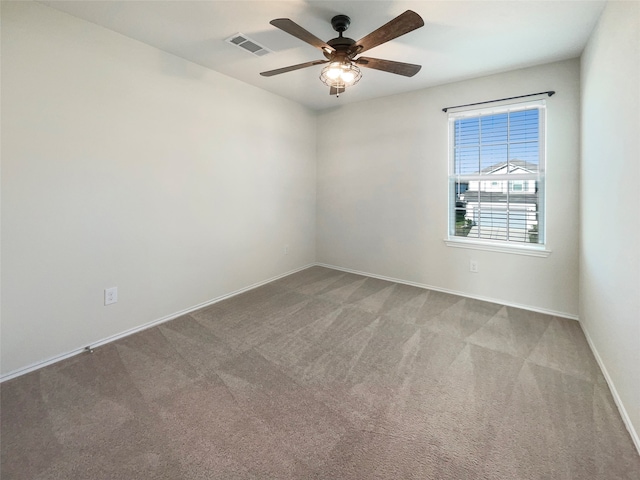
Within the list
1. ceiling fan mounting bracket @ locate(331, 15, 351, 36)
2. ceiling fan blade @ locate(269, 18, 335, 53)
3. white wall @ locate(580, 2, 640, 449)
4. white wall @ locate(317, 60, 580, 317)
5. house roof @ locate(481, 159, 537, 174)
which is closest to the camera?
white wall @ locate(580, 2, 640, 449)

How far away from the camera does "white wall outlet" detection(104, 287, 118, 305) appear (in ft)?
7.89

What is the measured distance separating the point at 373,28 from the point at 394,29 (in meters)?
0.65

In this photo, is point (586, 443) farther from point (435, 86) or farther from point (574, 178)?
point (435, 86)

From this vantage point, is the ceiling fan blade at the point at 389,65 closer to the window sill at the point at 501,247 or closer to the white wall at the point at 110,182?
the white wall at the point at 110,182

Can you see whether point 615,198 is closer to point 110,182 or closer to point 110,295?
point 110,182

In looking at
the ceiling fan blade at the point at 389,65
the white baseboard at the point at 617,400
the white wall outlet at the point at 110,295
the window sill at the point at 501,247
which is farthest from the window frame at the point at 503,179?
the white wall outlet at the point at 110,295

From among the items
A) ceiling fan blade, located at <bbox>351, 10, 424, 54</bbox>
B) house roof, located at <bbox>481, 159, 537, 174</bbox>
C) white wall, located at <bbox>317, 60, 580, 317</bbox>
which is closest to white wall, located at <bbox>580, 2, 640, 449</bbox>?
white wall, located at <bbox>317, 60, 580, 317</bbox>

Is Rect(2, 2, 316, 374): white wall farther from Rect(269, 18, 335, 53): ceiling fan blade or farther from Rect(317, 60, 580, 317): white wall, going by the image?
Rect(269, 18, 335, 53): ceiling fan blade

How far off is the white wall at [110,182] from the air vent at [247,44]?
669 millimetres

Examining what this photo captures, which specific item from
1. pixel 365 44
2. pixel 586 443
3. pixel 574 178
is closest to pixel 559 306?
pixel 574 178

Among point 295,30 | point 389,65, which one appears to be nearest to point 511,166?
point 389,65

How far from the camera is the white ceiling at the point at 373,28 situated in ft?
6.53

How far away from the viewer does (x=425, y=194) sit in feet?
12.0

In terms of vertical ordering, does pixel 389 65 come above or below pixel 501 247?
above
